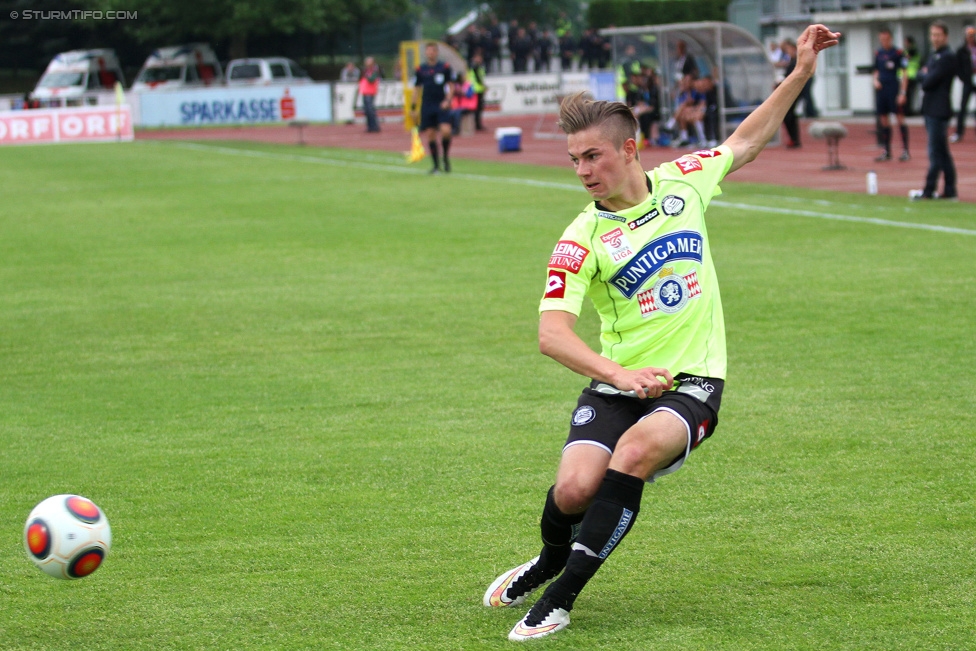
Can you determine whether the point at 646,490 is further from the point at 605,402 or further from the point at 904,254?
the point at 904,254

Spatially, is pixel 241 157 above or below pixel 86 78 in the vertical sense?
below

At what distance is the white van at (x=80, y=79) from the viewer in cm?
5300

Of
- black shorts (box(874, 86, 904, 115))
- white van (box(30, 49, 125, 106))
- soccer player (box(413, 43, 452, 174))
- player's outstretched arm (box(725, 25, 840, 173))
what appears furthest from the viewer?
white van (box(30, 49, 125, 106))

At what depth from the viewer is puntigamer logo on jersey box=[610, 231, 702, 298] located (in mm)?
4703

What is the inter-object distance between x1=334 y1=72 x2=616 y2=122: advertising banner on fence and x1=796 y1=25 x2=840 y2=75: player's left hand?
A: 44.3 m

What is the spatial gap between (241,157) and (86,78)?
86.5 ft

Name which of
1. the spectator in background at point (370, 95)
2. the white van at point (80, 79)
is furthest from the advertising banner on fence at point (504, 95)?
the white van at point (80, 79)

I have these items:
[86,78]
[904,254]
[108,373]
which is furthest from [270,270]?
[86,78]

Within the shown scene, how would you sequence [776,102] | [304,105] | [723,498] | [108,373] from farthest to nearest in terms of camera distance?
[304,105] → [108,373] → [723,498] → [776,102]

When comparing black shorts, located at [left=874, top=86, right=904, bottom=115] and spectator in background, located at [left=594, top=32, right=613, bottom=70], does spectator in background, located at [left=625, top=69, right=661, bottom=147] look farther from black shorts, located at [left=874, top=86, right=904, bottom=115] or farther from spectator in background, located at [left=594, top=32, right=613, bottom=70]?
spectator in background, located at [left=594, top=32, right=613, bottom=70]

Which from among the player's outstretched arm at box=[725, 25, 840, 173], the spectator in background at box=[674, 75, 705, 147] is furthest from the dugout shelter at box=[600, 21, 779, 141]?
the player's outstretched arm at box=[725, 25, 840, 173]

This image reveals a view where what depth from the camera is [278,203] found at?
2098cm

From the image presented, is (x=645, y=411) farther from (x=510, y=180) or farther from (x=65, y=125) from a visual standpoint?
(x=65, y=125)

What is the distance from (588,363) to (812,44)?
2.04 metres
